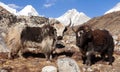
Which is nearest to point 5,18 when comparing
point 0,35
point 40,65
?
point 0,35

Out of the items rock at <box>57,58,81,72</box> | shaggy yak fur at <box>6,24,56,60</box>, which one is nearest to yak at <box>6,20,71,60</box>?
shaggy yak fur at <box>6,24,56,60</box>

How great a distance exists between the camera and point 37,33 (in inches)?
653

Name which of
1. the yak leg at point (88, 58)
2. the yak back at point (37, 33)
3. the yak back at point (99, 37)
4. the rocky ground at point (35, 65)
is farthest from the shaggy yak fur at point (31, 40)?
the yak back at point (99, 37)

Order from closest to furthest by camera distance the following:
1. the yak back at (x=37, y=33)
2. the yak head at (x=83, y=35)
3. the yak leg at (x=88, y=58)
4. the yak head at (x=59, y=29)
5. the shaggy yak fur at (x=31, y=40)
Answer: the yak head at (x=83, y=35)
the yak leg at (x=88, y=58)
the shaggy yak fur at (x=31, y=40)
the yak back at (x=37, y=33)
the yak head at (x=59, y=29)

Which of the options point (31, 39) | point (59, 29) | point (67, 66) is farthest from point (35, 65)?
point (59, 29)

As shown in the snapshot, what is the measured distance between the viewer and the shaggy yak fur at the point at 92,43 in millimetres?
14680

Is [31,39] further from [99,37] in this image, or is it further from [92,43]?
[99,37]

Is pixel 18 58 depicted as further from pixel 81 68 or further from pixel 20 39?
pixel 81 68

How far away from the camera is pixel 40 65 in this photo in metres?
14.7

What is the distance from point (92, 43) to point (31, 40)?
3.17 m

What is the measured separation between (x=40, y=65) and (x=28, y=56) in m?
2.28

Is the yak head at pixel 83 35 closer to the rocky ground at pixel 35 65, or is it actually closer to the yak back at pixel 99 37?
the yak back at pixel 99 37

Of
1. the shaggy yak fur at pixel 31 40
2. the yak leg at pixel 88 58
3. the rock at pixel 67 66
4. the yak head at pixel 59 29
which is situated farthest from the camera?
the yak head at pixel 59 29

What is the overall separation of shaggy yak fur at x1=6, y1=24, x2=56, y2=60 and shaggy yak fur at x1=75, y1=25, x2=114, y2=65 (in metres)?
1.92
